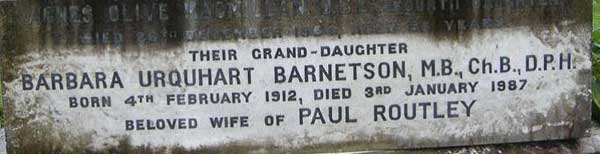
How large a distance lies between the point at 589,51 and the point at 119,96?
1.81 metres

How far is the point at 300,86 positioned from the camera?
147 inches

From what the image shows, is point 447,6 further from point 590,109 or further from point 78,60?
point 78,60

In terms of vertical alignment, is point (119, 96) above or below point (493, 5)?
below

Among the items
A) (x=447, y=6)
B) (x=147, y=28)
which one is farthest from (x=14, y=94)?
(x=447, y=6)

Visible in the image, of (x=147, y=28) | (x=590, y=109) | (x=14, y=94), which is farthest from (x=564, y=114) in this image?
(x=14, y=94)

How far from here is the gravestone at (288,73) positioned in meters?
3.64

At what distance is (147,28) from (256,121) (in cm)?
55

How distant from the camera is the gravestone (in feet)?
11.9

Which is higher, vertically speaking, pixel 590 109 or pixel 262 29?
pixel 262 29

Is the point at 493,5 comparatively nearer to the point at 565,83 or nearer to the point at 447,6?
the point at 447,6

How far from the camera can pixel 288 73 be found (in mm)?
3727

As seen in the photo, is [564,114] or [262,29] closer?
[262,29]

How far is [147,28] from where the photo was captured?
11.9 ft

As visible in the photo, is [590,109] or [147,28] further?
[590,109]
